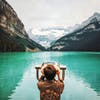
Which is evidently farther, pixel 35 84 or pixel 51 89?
pixel 35 84

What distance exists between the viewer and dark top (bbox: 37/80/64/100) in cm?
536

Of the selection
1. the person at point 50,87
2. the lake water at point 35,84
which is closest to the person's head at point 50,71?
the person at point 50,87

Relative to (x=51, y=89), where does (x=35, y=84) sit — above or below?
below

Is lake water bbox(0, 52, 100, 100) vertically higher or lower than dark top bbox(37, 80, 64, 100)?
lower

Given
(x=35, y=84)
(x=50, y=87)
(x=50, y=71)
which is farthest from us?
(x=35, y=84)

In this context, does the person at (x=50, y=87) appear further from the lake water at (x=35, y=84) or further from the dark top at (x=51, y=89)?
the lake water at (x=35, y=84)

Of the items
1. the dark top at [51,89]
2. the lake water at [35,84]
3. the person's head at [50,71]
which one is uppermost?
the person's head at [50,71]

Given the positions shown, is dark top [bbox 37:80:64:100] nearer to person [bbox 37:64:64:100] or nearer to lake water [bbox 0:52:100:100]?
person [bbox 37:64:64:100]

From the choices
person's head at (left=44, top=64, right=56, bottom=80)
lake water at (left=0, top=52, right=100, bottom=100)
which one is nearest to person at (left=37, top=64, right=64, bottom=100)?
person's head at (left=44, top=64, right=56, bottom=80)

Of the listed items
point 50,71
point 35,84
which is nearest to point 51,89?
point 50,71

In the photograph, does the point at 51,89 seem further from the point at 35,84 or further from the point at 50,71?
the point at 35,84

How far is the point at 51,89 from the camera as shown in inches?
213

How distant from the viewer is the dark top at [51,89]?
17.6ft

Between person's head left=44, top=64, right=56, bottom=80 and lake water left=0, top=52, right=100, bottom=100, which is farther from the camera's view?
lake water left=0, top=52, right=100, bottom=100
